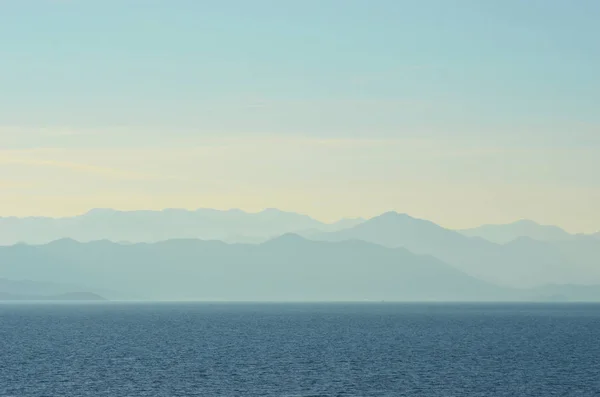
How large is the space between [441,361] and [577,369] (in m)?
20.0

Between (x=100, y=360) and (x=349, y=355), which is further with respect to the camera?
(x=349, y=355)

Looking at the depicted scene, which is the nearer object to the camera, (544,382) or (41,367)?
(544,382)

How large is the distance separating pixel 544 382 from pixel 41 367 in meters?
67.4

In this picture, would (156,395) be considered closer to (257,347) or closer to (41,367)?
(41,367)

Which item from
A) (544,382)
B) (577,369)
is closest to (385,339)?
(577,369)

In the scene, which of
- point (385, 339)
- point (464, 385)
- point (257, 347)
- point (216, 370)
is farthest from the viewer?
point (385, 339)

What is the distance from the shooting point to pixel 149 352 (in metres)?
145

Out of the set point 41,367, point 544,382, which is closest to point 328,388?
point 544,382

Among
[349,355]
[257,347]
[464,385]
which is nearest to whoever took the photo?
→ [464,385]

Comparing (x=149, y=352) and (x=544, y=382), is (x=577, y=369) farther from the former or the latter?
(x=149, y=352)

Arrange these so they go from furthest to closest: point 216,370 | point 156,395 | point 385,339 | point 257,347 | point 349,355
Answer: point 385,339 < point 257,347 < point 349,355 < point 216,370 < point 156,395

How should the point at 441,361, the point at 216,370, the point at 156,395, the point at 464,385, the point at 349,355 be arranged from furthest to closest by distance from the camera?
the point at 349,355, the point at 441,361, the point at 216,370, the point at 464,385, the point at 156,395

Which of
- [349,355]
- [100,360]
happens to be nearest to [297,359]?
[349,355]

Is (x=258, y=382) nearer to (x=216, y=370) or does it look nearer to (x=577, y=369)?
(x=216, y=370)
